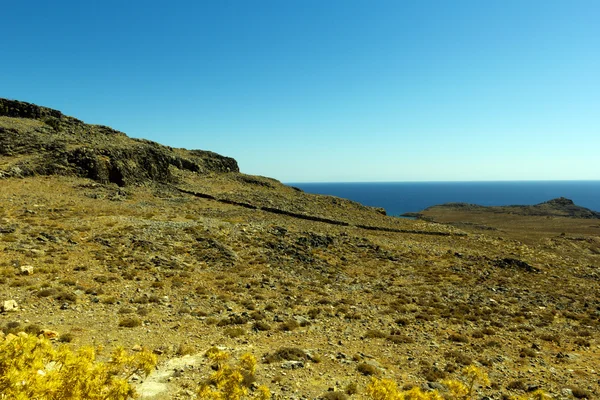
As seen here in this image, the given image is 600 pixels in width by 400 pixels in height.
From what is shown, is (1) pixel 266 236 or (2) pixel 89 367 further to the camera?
(1) pixel 266 236

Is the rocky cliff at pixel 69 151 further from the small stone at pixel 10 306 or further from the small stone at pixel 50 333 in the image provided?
the small stone at pixel 50 333

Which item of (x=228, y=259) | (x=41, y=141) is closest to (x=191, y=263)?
(x=228, y=259)

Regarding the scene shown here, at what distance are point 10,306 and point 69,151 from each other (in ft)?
117

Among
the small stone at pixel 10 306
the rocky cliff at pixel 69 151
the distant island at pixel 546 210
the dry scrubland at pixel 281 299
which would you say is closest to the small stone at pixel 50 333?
the dry scrubland at pixel 281 299

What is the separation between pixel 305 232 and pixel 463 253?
56.3 feet

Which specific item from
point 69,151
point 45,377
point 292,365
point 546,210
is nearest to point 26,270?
point 292,365

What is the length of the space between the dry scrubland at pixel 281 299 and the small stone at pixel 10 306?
0.67ft

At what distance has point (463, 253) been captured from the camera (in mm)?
34500

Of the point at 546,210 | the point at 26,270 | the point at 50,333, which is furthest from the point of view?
the point at 546,210

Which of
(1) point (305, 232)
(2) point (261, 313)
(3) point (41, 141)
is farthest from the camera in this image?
(3) point (41, 141)

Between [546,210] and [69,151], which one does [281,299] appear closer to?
[69,151]

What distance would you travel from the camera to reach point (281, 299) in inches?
714

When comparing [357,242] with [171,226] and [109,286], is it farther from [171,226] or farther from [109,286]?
[109,286]

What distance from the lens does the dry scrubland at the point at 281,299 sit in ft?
37.4
